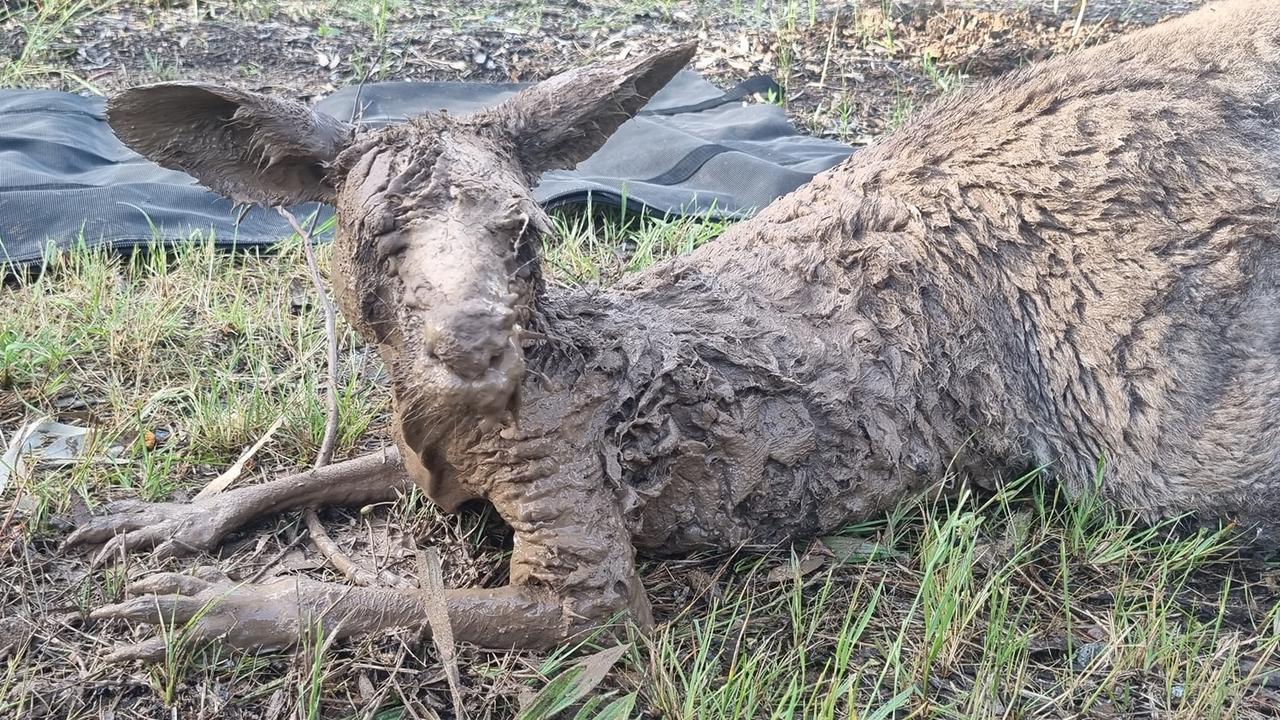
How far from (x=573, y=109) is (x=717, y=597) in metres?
1.15

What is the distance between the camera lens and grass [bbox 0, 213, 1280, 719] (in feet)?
7.35

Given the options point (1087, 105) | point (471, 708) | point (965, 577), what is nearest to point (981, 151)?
point (1087, 105)

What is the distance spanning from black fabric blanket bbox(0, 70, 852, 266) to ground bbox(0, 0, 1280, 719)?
17 cm

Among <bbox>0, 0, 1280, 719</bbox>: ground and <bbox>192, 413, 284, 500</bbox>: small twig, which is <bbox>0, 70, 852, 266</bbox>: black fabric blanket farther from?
<bbox>192, 413, 284, 500</bbox>: small twig

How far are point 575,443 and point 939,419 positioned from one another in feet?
3.32

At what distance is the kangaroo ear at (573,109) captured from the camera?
90.0 inches

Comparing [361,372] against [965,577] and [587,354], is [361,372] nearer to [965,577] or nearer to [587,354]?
[587,354]

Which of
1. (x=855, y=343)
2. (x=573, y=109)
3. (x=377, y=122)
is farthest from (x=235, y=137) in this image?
(x=855, y=343)

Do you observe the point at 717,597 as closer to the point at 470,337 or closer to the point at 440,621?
the point at 440,621

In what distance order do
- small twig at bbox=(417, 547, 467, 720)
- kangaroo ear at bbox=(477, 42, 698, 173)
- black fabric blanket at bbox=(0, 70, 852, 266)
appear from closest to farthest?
small twig at bbox=(417, 547, 467, 720) → kangaroo ear at bbox=(477, 42, 698, 173) → black fabric blanket at bbox=(0, 70, 852, 266)

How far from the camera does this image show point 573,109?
7.55 feet

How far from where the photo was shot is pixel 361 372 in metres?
3.45

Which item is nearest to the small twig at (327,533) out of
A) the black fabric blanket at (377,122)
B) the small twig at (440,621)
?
the small twig at (440,621)

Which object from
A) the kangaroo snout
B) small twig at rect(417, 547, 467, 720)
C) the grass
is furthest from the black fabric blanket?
the kangaroo snout
